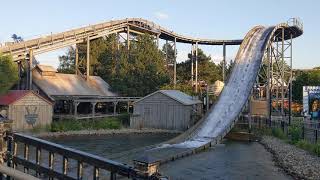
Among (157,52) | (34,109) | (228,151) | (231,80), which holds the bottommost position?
(228,151)

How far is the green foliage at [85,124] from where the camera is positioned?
117 ft

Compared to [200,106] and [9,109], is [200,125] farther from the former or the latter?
[9,109]

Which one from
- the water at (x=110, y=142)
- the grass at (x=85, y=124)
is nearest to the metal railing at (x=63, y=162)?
the water at (x=110, y=142)

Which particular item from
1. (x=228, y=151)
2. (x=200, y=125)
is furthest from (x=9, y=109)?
(x=228, y=151)

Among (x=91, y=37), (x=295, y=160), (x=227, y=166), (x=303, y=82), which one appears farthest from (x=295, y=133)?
Answer: (x=303, y=82)

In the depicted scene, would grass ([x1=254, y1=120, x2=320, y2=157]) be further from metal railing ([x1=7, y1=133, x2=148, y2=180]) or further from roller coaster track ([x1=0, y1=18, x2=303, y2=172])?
metal railing ([x1=7, y1=133, x2=148, y2=180])

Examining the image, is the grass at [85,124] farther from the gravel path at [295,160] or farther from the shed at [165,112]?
the gravel path at [295,160]

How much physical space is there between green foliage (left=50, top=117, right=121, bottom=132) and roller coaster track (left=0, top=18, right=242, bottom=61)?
8.10 metres

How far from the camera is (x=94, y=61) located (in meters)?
56.9

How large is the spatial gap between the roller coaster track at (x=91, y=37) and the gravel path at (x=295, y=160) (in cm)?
2455

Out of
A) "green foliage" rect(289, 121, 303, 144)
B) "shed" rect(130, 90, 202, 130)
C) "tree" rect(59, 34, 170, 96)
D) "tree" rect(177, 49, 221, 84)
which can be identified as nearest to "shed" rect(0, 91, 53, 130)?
"shed" rect(130, 90, 202, 130)

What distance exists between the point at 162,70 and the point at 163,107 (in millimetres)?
11949

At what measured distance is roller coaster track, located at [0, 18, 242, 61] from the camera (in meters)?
39.4

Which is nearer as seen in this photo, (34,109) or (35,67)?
(34,109)
